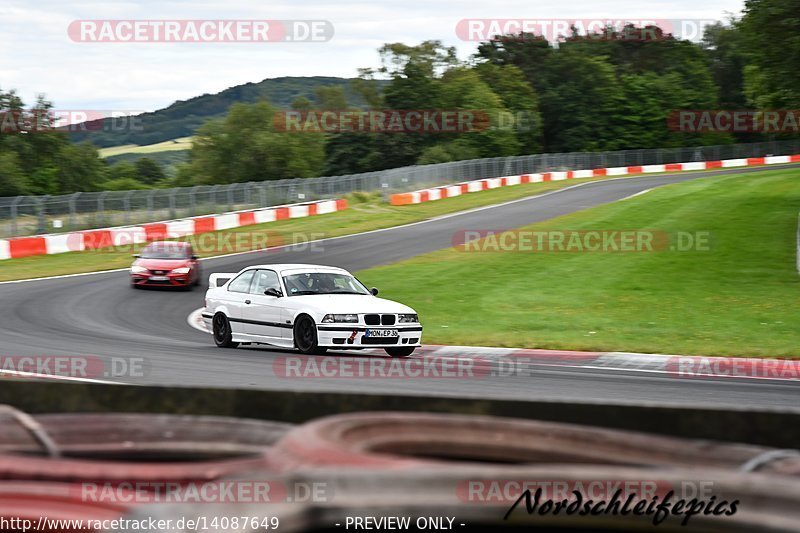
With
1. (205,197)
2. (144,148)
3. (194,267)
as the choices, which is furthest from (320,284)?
(144,148)

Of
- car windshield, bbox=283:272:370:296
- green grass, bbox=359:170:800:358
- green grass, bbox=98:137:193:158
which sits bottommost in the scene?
green grass, bbox=359:170:800:358

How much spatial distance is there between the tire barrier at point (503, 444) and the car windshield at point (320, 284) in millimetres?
11110

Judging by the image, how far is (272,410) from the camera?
514cm

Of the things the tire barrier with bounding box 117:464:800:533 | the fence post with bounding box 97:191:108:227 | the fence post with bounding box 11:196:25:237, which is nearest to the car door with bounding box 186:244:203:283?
the fence post with bounding box 11:196:25:237

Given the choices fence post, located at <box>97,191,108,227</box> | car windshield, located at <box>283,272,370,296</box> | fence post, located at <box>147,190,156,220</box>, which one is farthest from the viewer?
fence post, located at <box>147,190,156,220</box>

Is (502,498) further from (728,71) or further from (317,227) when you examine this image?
(728,71)

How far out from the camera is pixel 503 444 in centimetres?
455

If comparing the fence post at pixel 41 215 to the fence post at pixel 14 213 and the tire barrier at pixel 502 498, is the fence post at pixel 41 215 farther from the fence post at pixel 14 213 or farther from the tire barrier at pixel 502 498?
the tire barrier at pixel 502 498

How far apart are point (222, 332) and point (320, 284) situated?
1.77 meters

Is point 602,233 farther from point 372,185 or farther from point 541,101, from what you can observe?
point 541,101

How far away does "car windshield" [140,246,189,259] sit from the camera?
2541cm

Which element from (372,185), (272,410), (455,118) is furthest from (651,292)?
(455,118)

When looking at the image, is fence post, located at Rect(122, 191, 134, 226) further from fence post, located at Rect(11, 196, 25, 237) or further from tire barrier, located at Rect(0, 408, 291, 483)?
tire barrier, located at Rect(0, 408, 291, 483)

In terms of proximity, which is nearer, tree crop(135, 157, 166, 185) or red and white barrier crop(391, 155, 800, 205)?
red and white barrier crop(391, 155, 800, 205)
